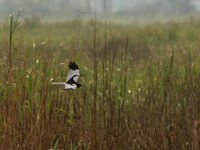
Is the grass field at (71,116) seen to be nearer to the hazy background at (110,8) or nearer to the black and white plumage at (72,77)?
the black and white plumage at (72,77)

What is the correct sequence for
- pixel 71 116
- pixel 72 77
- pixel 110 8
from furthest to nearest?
1. pixel 110 8
2. pixel 71 116
3. pixel 72 77

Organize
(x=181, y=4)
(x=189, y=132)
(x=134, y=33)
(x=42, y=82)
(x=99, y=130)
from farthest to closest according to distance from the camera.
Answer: (x=181, y=4)
(x=134, y=33)
(x=189, y=132)
(x=99, y=130)
(x=42, y=82)

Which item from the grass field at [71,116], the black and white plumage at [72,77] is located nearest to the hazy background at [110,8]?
the grass field at [71,116]

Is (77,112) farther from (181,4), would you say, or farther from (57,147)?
(181,4)

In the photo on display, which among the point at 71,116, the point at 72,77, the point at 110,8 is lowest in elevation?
the point at 71,116

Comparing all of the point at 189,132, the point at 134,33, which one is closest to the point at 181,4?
the point at 134,33

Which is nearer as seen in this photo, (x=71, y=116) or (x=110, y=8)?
(x=71, y=116)

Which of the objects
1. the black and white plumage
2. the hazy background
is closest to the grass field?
the black and white plumage

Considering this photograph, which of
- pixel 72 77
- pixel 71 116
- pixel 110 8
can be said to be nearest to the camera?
pixel 72 77

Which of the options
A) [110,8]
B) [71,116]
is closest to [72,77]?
[71,116]

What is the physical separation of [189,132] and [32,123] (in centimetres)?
117

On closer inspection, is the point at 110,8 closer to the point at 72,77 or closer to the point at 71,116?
the point at 71,116

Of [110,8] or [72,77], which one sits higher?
[110,8]

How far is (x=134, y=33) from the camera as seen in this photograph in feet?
42.1
